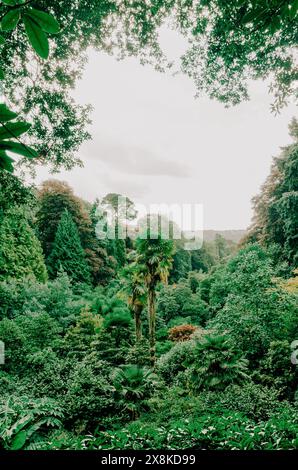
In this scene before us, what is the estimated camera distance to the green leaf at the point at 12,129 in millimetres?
830

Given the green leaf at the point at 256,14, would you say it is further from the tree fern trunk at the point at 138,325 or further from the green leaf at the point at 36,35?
the tree fern trunk at the point at 138,325

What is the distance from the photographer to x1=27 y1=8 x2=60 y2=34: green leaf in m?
0.84

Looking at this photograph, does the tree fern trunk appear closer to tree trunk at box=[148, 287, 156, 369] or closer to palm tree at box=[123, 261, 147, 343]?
palm tree at box=[123, 261, 147, 343]

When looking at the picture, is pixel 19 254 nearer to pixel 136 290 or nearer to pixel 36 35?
pixel 136 290

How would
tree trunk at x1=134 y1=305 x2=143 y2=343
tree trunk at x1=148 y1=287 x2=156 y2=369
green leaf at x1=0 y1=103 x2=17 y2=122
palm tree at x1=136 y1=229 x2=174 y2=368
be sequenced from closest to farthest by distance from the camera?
green leaf at x1=0 y1=103 x2=17 y2=122
tree trunk at x1=148 y1=287 x2=156 y2=369
palm tree at x1=136 y1=229 x2=174 y2=368
tree trunk at x1=134 y1=305 x2=143 y2=343

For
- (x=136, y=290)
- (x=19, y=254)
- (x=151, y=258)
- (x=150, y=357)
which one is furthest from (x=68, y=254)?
(x=150, y=357)

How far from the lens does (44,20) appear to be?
0.85m

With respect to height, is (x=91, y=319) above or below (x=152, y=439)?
below

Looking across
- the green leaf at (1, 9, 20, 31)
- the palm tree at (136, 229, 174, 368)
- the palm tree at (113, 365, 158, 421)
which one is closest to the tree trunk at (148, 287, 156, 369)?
the palm tree at (136, 229, 174, 368)

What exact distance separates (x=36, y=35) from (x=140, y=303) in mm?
17519

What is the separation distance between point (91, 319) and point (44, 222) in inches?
651
